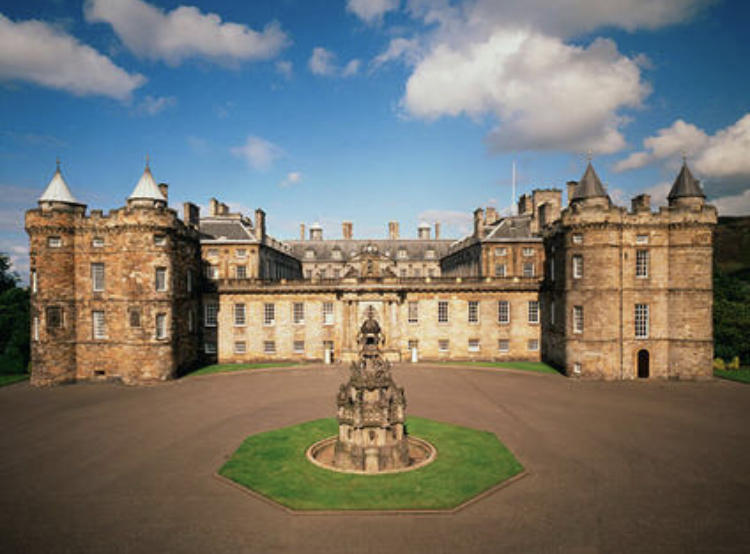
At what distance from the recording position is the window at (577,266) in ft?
111

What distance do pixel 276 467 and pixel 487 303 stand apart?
28906 millimetres

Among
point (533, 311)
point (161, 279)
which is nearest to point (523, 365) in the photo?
point (533, 311)

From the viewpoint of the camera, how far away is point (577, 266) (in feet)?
111

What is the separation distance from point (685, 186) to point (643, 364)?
557 inches

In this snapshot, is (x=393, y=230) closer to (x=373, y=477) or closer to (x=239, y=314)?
(x=239, y=314)

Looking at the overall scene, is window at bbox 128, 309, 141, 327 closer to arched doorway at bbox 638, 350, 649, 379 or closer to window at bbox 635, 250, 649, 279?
window at bbox 635, 250, 649, 279

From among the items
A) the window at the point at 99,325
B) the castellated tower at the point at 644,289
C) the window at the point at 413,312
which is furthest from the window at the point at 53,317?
the castellated tower at the point at 644,289

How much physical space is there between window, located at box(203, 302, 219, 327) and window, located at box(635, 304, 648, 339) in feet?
117

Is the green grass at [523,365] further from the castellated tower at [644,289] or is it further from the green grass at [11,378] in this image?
the green grass at [11,378]

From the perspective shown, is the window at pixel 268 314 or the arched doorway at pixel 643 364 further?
the window at pixel 268 314

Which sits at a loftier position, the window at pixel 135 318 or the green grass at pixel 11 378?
the window at pixel 135 318

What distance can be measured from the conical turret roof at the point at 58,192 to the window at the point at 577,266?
129 ft

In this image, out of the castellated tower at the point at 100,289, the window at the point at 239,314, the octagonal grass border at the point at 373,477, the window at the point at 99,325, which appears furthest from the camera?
the window at the point at 239,314

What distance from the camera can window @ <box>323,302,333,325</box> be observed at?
40.9 meters
